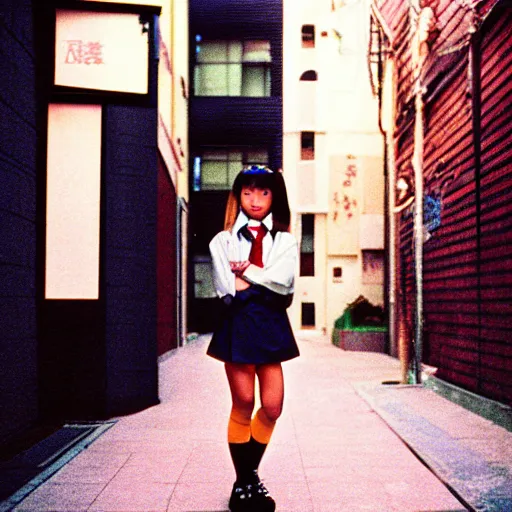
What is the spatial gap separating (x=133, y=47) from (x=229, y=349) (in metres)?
4.42

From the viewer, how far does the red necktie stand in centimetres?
405

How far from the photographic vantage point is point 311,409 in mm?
7578

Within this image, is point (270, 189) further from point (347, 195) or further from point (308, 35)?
point (308, 35)

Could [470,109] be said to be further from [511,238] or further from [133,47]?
[133,47]

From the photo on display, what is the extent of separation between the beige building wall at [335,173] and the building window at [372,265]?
4 centimetres

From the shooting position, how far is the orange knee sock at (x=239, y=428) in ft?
12.8

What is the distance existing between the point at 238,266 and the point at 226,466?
1.88 meters

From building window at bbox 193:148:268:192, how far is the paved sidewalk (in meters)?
17.0

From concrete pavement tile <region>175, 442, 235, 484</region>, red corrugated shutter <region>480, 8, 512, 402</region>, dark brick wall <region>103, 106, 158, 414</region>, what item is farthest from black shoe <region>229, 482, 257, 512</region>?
red corrugated shutter <region>480, 8, 512, 402</region>

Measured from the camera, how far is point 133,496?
418cm

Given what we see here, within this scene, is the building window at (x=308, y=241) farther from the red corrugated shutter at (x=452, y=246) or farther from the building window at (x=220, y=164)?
the red corrugated shutter at (x=452, y=246)

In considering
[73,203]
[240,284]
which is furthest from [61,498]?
[73,203]

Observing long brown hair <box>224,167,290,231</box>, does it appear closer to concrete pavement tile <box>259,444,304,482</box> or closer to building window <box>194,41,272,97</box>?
concrete pavement tile <box>259,444,304,482</box>

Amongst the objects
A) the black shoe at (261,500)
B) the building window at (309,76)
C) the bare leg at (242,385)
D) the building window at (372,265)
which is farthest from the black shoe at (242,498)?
the building window at (309,76)
